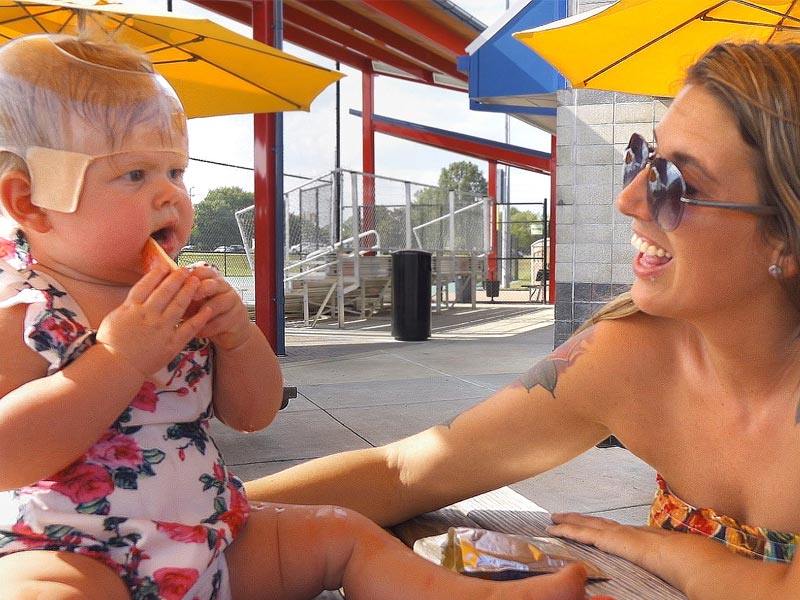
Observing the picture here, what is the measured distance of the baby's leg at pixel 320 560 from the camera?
142 cm

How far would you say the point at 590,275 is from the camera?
7.54m

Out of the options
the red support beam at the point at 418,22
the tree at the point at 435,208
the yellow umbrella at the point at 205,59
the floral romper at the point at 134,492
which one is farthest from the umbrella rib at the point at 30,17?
the tree at the point at 435,208

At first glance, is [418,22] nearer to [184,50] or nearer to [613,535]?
[184,50]

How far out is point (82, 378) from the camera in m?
1.29

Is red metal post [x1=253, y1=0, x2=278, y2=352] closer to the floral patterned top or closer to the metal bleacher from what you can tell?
the metal bleacher

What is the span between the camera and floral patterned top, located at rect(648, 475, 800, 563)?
147cm

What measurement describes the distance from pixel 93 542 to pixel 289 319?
12.4 meters

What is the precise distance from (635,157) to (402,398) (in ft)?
15.6

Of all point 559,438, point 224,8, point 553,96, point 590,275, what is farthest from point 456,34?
point 559,438

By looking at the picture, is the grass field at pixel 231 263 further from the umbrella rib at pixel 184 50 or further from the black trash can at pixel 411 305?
the umbrella rib at pixel 184 50

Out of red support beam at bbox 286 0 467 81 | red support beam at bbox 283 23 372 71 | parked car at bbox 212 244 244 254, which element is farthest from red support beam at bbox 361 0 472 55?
parked car at bbox 212 244 244 254

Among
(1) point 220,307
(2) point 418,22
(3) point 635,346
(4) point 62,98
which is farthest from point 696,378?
(2) point 418,22

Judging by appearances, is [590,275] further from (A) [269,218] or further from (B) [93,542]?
(B) [93,542]

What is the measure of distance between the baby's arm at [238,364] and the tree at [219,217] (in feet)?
35.2
